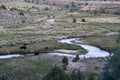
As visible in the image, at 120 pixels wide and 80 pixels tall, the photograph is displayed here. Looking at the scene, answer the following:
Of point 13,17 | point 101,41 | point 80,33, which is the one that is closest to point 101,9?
point 13,17

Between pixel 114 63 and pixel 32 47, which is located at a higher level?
pixel 114 63

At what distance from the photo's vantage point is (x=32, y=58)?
175 feet

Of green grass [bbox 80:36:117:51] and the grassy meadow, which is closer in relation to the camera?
the grassy meadow

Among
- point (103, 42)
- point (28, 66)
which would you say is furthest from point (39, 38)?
point (28, 66)

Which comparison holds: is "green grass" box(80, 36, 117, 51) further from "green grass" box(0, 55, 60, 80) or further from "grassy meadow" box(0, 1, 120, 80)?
"green grass" box(0, 55, 60, 80)

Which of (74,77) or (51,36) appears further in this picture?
(51,36)

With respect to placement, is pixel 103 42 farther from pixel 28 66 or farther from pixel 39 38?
pixel 28 66

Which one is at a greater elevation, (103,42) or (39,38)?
(39,38)

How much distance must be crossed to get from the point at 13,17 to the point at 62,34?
38082mm

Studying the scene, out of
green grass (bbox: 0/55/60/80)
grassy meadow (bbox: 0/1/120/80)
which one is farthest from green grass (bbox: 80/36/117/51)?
green grass (bbox: 0/55/60/80)

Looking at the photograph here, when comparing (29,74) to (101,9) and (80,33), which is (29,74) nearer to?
(80,33)

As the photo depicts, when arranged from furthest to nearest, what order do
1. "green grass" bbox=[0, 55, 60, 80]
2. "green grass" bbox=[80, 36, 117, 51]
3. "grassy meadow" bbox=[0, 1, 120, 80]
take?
"green grass" bbox=[80, 36, 117, 51]
"grassy meadow" bbox=[0, 1, 120, 80]
"green grass" bbox=[0, 55, 60, 80]

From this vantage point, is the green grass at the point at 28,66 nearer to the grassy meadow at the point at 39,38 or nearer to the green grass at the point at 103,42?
the grassy meadow at the point at 39,38

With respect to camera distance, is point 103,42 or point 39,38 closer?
point 103,42
